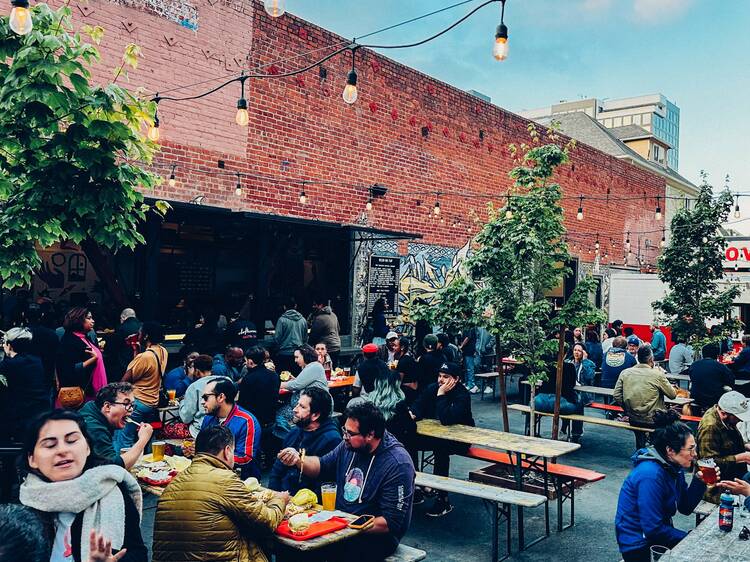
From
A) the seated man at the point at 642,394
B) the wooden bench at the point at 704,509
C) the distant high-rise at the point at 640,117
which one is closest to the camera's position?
the wooden bench at the point at 704,509

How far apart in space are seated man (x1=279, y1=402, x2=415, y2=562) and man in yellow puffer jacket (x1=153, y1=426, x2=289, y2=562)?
2.63ft

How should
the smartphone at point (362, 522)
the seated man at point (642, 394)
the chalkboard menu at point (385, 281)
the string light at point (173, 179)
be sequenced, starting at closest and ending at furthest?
the smartphone at point (362, 522) < the seated man at point (642, 394) < the string light at point (173, 179) < the chalkboard menu at point (385, 281)

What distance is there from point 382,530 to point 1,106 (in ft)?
13.9

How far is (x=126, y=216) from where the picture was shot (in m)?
5.64

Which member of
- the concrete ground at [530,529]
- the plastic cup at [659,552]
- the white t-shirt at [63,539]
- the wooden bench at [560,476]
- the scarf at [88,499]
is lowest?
the concrete ground at [530,529]

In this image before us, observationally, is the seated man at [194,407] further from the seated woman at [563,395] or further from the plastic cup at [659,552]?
the seated woman at [563,395]

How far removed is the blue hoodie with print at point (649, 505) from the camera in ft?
14.0

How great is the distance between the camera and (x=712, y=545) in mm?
4082

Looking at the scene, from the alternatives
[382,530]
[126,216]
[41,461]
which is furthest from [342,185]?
[41,461]

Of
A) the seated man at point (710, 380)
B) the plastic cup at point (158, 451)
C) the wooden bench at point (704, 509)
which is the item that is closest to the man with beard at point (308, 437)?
the plastic cup at point (158, 451)

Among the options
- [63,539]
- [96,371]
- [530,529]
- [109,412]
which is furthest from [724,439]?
[96,371]

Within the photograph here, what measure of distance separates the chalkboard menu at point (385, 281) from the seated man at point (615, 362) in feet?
20.0

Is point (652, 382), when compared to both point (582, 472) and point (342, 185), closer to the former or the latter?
point (582, 472)

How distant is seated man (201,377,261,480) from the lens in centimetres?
527
